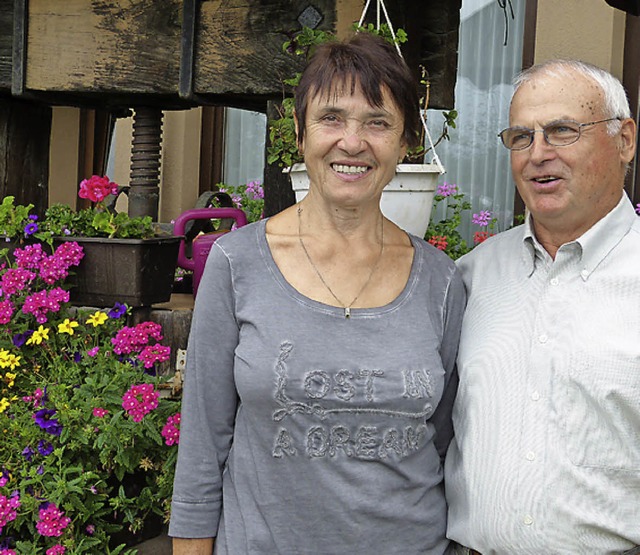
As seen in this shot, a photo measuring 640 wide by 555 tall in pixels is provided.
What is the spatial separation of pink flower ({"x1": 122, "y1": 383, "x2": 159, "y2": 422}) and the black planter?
2.14 feet

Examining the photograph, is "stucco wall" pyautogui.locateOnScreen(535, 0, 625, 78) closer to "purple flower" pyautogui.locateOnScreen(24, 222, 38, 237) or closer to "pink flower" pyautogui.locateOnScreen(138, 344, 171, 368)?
"purple flower" pyautogui.locateOnScreen(24, 222, 38, 237)

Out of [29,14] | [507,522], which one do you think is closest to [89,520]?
[507,522]

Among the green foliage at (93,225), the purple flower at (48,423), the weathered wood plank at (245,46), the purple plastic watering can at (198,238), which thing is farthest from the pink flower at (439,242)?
the purple flower at (48,423)

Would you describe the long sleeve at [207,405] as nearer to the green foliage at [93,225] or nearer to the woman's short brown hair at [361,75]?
the woman's short brown hair at [361,75]

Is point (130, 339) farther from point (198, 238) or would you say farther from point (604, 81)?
point (604, 81)

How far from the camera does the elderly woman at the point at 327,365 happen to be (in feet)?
5.86

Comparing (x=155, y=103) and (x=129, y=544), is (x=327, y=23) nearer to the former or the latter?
(x=155, y=103)

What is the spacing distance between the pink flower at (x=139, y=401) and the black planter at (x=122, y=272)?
25.7 inches

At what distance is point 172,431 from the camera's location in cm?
242

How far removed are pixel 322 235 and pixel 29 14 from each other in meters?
1.80

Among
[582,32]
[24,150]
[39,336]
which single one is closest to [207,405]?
[39,336]

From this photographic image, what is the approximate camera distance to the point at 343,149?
1855 millimetres

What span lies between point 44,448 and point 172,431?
35 cm

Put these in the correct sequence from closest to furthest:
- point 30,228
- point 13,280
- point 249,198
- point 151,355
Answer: point 151,355 < point 13,280 < point 30,228 < point 249,198
